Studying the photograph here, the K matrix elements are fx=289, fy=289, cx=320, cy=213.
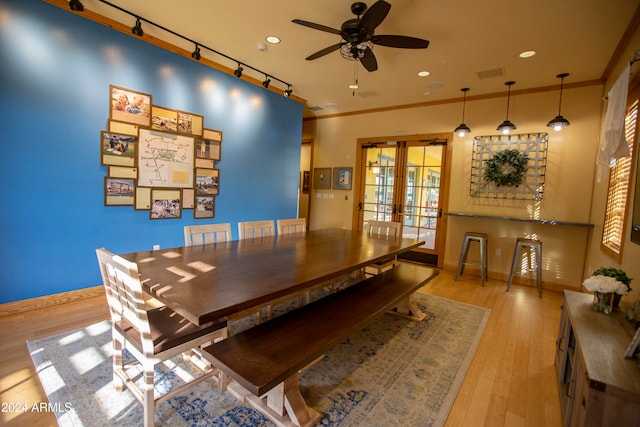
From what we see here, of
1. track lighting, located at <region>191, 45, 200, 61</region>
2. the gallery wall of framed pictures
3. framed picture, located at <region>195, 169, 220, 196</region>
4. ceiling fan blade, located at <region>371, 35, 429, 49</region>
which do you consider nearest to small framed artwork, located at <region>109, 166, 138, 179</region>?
the gallery wall of framed pictures

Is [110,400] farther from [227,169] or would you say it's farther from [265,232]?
[227,169]

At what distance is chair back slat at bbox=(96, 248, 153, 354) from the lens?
4.34 feet

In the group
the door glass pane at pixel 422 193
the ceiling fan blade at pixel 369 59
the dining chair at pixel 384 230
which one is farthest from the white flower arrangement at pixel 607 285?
the door glass pane at pixel 422 193

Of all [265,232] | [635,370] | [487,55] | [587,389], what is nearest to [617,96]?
[487,55]

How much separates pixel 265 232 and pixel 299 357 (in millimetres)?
1902

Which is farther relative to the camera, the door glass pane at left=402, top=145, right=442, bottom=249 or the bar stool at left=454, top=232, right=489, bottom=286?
the door glass pane at left=402, top=145, right=442, bottom=249

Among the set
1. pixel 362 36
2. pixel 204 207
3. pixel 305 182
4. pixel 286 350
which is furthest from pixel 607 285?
pixel 305 182

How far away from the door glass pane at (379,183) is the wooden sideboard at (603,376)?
157 inches

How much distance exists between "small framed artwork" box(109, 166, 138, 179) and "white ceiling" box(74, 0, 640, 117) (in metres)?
1.55

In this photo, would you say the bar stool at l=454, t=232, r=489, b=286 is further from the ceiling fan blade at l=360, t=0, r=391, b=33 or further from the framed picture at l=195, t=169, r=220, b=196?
the framed picture at l=195, t=169, r=220, b=196

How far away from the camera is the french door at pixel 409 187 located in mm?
5059

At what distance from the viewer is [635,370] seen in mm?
1161

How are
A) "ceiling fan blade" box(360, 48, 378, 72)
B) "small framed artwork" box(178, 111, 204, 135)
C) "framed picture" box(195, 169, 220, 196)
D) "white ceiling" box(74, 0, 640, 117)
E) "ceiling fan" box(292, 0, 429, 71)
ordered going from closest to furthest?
"ceiling fan" box(292, 0, 429, 71) < "white ceiling" box(74, 0, 640, 117) < "ceiling fan blade" box(360, 48, 378, 72) < "small framed artwork" box(178, 111, 204, 135) < "framed picture" box(195, 169, 220, 196)

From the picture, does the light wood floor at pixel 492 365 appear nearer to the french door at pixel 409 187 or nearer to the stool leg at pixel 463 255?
the stool leg at pixel 463 255
